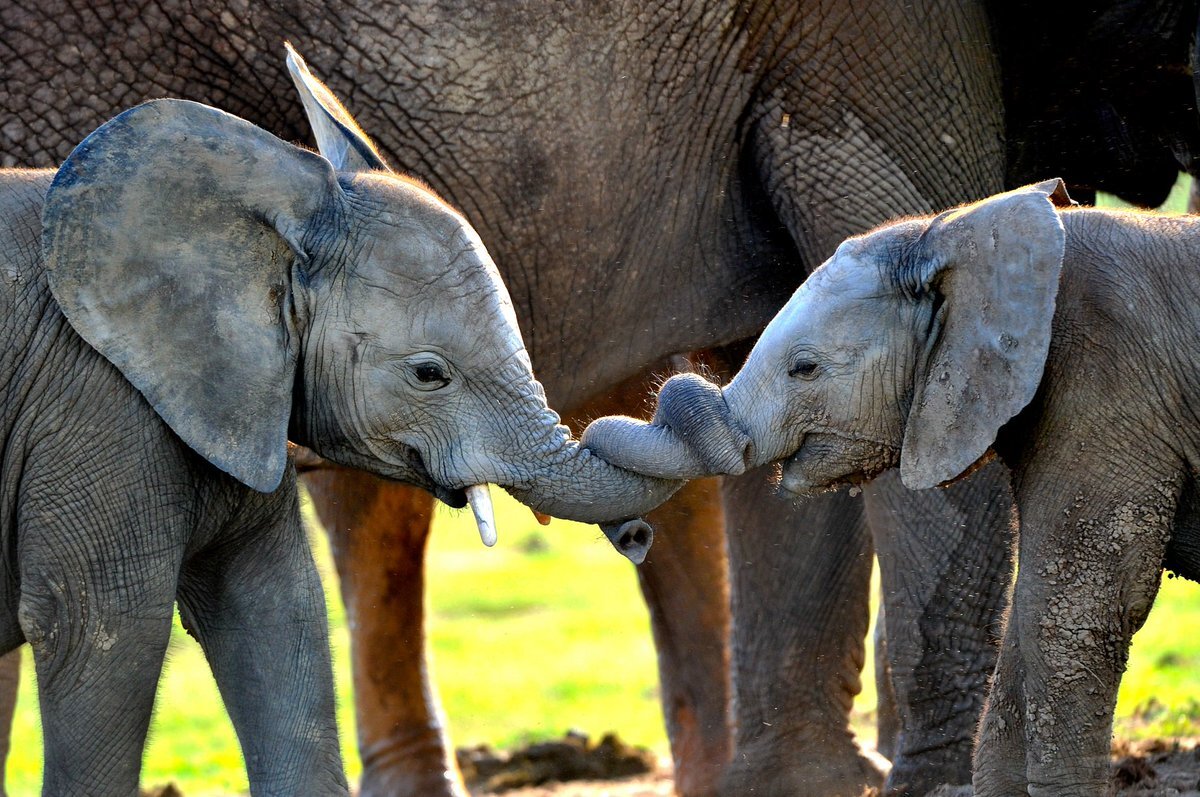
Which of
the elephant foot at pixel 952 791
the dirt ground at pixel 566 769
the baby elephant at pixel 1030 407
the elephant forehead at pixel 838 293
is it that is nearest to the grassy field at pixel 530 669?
the dirt ground at pixel 566 769

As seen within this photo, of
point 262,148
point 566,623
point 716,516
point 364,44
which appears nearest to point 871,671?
point 566,623

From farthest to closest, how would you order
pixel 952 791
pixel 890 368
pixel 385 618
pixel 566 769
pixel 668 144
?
pixel 566 769
pixel 385 618
pixel 668 144
pixel 952 791
pixel 890 368

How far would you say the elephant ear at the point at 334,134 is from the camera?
5.89 meters

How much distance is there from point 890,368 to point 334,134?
1545 millimetres

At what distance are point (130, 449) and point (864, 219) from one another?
8.47 ft

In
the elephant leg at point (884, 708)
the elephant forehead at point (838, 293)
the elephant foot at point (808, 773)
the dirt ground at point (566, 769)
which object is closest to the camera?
the elephant forehead at point (838, 293)

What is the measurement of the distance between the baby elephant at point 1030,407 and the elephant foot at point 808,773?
1769 mm

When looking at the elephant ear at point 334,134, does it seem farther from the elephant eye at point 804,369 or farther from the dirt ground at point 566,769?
the dirt ground at point 566,769

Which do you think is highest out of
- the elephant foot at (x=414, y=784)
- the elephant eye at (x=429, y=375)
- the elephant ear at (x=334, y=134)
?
the elephant ear at (x=334, y=134)

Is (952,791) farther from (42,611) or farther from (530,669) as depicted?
(530,669)

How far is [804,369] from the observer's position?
579cm

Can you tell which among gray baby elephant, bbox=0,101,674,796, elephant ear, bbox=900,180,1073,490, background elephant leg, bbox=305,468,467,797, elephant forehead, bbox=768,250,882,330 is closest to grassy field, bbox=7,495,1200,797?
background elephant leg, bbox=305,468,467,797

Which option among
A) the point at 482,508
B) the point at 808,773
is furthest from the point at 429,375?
the point at 808,773

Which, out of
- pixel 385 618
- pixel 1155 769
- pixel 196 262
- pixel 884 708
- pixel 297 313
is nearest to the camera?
pixel 196 262
